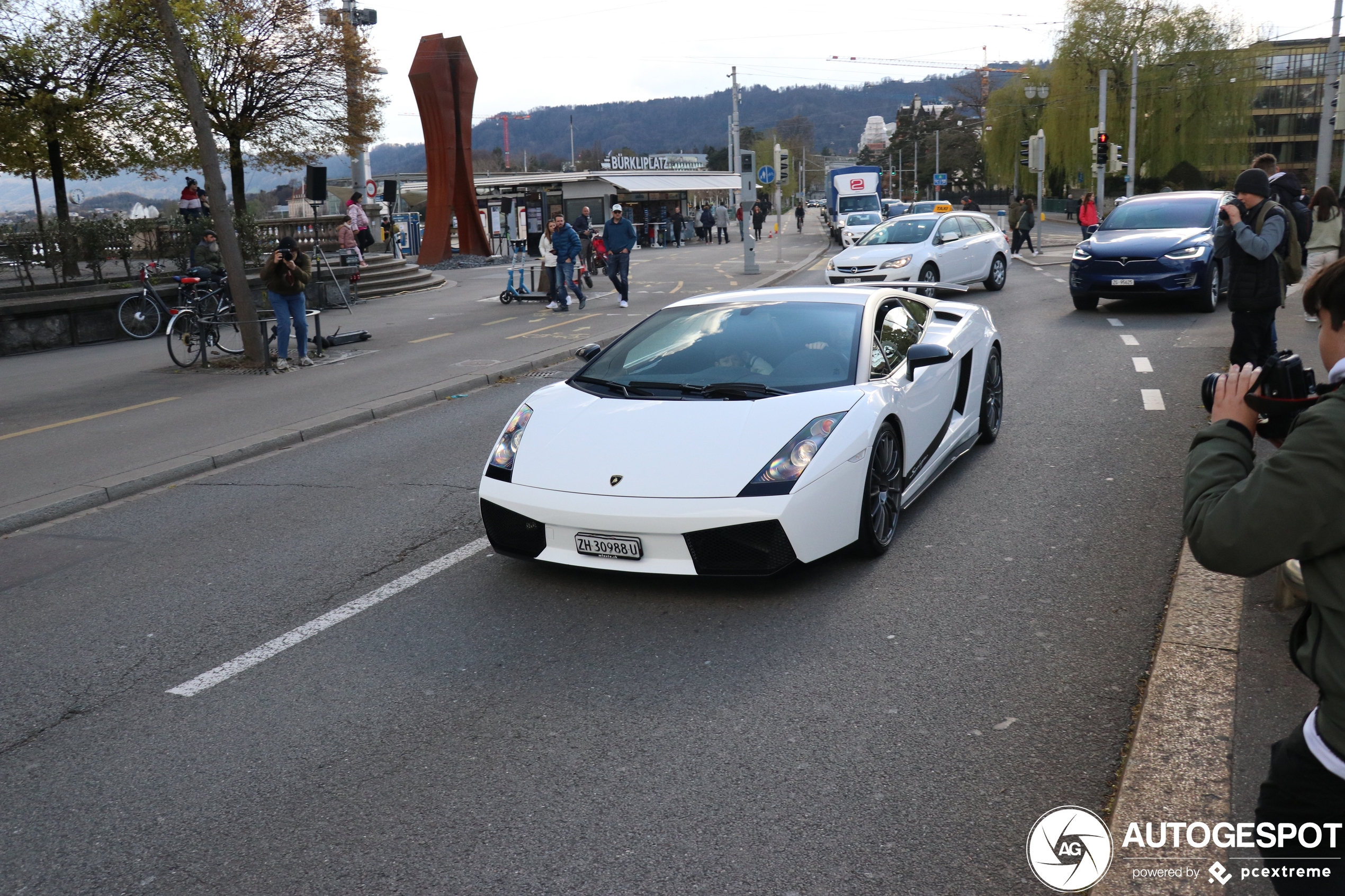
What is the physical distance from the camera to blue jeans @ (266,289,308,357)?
558 inches

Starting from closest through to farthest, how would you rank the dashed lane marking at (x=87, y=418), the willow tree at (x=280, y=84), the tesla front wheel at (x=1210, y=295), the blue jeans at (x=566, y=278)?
the dashed lane marking at (x=87, y=418) < the tesla front wheel at (x=1210, y=295) < the blue jeans at (x=566, y=278) < the willow tree at (x=280, y=84)

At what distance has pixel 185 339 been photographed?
14.7 meters

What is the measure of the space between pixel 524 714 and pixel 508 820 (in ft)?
2.41

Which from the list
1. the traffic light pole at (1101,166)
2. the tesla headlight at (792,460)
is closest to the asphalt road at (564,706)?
the tesla headlight at (792,460)

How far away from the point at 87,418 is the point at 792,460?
9.05m

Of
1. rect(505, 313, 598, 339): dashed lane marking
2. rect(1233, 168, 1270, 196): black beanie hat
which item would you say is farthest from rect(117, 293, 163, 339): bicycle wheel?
rect(1233, 168, 1270, 196): black beanie hat

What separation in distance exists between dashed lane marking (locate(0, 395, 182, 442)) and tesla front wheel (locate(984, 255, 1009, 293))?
15.0 meters

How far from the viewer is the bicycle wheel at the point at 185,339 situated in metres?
14.7

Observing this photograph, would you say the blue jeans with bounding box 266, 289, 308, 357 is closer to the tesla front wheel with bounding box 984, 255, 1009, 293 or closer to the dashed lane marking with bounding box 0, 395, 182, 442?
the dashed lane marking with bounding box 0, 395, 182, 442

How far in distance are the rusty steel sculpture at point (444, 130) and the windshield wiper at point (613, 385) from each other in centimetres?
3065

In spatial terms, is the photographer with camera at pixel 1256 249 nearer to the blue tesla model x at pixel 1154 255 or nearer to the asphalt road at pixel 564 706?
the asphalt road at pixel 564 706

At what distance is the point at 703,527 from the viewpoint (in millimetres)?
4906

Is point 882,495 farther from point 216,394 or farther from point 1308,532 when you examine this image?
point 216,394

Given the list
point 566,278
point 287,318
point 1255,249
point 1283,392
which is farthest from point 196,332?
point 1283,392
